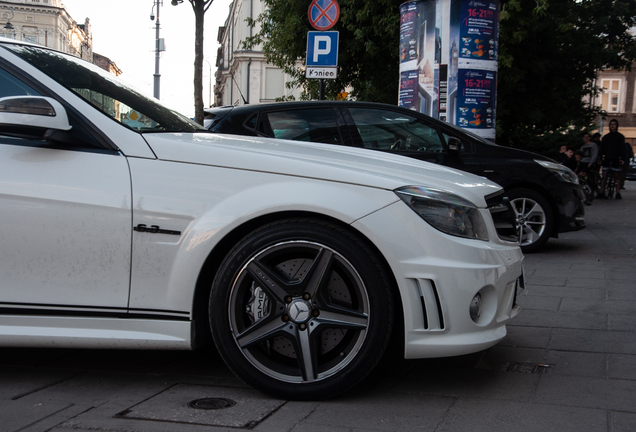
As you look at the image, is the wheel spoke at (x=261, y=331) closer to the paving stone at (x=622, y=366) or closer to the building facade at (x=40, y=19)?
the paving stone at (x=622, y=366)

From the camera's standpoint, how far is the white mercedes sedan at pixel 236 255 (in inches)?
116

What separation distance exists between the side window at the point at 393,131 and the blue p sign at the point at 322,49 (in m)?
2.87

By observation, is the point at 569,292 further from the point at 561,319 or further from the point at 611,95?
the point at 611,95

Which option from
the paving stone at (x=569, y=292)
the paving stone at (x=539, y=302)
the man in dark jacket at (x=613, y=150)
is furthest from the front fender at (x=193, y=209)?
the man in dark jacket at (x=613, y=150)

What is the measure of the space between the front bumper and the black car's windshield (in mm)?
1276

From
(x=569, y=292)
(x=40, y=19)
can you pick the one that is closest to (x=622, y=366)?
(x=569, y=292)

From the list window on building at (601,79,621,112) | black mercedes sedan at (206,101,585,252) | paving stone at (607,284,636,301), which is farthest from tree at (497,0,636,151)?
window on building at (601,79,621,112)

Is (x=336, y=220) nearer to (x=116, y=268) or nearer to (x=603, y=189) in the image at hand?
(x=116, y=268)

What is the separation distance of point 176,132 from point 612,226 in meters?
9.29

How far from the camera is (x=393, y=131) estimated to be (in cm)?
721

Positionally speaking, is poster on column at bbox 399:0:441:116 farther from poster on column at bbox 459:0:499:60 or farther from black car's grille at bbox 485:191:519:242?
black car's grille at bbox 485:191:519:242

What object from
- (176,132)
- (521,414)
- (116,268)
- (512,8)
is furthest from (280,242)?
(512,8)

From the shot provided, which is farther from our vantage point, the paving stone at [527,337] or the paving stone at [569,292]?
the paving stone at [569,292]

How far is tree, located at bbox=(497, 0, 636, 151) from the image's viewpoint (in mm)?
18203
